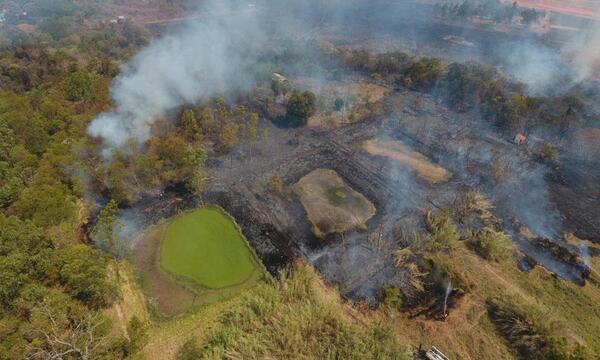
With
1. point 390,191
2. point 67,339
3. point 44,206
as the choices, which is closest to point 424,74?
point 390,191

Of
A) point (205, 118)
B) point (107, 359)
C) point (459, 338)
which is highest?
point (205, 118)

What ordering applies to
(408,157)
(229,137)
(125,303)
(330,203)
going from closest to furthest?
(125,303) < (330,203) < (229,137) < (408,157)

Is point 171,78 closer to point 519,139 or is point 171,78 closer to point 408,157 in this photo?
point 408,157

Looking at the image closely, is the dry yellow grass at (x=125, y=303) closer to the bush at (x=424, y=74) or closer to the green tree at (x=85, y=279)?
the green tree at (x=85, y=279)

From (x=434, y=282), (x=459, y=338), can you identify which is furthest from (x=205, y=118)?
(x=459, y=338)

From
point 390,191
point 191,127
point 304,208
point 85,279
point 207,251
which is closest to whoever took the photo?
point 85,279

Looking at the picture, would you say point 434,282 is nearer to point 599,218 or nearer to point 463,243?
point 463,243

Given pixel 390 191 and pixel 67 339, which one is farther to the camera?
pixel 390 191
